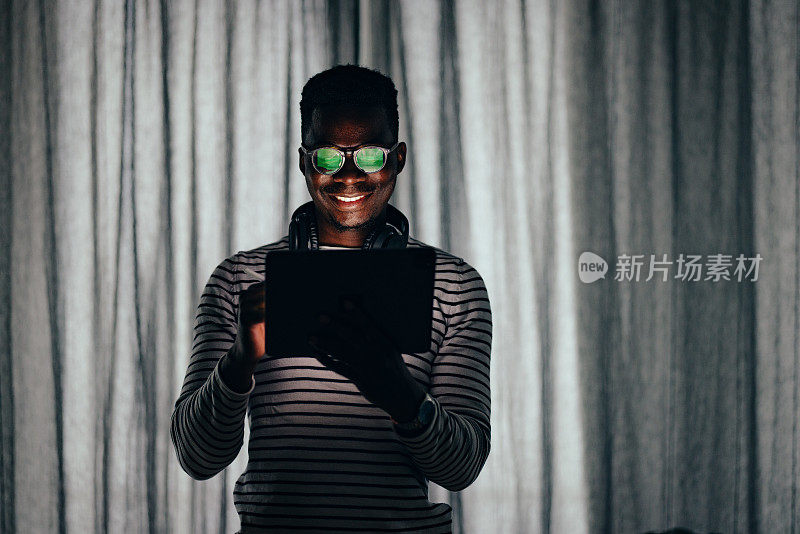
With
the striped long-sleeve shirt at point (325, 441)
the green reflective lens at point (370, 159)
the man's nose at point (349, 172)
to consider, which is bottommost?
the striped long-sleeve shirt at point (325, 441)

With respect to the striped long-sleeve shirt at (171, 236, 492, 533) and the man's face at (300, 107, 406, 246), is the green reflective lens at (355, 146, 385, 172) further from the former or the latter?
the striped long-sleeve shirt at (171, 236, 492, 533)

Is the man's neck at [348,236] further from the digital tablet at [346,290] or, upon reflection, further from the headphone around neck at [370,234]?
the digital tablet at [346,290]

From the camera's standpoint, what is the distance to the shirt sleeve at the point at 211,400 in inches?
31.9

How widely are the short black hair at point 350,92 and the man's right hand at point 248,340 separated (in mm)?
304

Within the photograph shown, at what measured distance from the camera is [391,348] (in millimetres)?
757

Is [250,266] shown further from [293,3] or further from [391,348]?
[293,3]

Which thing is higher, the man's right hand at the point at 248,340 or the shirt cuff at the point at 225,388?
the man's right hand at the point at 248,340

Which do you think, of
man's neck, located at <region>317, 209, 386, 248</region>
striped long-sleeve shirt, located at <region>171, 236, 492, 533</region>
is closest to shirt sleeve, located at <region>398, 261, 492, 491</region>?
striped long-sleeve shirt, located at <region>171, 236, 492, 533</region>

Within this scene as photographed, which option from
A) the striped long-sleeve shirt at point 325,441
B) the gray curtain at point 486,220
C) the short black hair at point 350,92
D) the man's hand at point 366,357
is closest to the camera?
the man's hand at point 366,357

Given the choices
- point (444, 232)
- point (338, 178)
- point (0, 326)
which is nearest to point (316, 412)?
point (338, 178)
